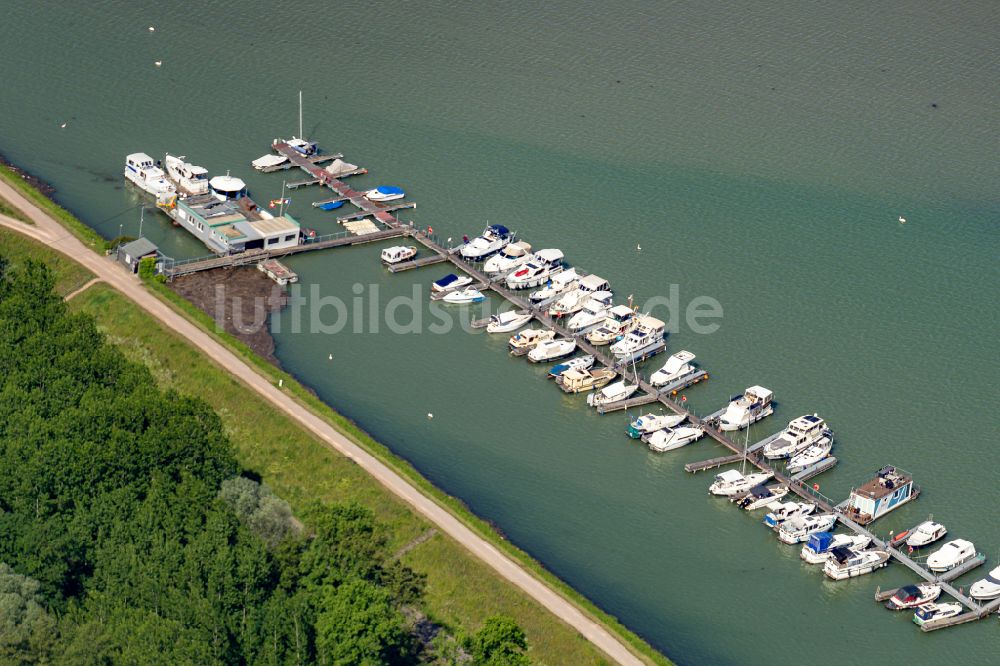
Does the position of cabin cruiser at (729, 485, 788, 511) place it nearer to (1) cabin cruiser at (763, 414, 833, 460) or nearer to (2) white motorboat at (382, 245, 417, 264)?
(1) cabin cruiser at (763, 414, 833, 460)

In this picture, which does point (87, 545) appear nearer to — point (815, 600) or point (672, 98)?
point (815, 600)

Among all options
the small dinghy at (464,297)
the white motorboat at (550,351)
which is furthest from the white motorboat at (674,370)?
the small dinghy at (464,297)

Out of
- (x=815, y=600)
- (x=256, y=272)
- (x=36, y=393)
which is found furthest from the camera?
(x=256, y=272)

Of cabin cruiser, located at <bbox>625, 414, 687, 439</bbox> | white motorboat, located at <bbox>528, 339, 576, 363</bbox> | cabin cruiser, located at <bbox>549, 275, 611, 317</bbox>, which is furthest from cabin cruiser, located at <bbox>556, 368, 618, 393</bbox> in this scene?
cabin cruiser, located at <bbox>549, 275, 611, 317</bbox>

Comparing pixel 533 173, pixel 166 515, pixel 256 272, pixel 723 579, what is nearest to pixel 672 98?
pixel 533 173

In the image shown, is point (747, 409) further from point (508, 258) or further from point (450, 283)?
point (508, 258)

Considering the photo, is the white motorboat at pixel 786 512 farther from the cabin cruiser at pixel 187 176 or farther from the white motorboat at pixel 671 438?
the cabin cruiser at pixel 187 176
